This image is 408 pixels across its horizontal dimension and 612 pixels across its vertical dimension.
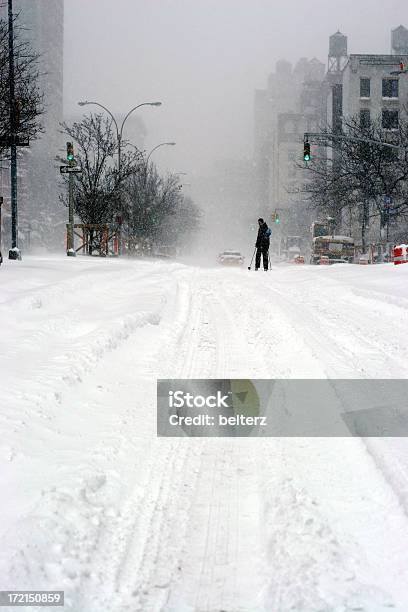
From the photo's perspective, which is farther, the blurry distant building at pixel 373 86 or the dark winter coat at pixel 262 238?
the blurry distant building at pixel 373 86

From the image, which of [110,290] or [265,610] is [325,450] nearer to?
[265,610]

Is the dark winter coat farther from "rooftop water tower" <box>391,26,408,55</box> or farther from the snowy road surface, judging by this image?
"rooftop water tower" <box>391,26,408,55</box>

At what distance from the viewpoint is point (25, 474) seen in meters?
3.35

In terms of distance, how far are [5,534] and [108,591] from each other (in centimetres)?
56

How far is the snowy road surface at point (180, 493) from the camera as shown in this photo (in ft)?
8.04

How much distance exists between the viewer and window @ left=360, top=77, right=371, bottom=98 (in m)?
83.4

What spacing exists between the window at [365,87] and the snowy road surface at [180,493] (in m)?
84.0

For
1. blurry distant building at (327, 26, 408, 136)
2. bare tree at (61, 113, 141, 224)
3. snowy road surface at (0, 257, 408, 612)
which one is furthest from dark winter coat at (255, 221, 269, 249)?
blurry distant building at (327, 26, 408, 136)

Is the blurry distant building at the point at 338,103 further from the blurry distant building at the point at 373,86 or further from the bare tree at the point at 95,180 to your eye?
the bare tree at the point at 95,180

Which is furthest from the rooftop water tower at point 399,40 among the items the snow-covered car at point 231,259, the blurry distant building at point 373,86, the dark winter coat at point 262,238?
the dark winter coat at point 262,238

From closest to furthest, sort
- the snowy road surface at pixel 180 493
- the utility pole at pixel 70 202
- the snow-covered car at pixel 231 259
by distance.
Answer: the snowy road surface at pixel 180 493, the utility pole at pixel 70 202, the snow-covered car at pixel 231 259

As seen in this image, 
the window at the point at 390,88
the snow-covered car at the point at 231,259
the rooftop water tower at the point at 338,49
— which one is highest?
the rooftop water tower at the point at 338,49

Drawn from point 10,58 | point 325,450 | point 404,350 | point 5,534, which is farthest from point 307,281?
point 5,534

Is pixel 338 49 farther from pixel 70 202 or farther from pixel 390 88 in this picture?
pixel 70 202
